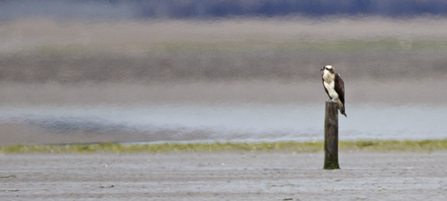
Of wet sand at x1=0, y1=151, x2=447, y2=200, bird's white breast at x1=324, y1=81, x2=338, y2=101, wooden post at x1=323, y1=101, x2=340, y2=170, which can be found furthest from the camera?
bird's white breast at x1=324, y1=81, x2=338, y2=101

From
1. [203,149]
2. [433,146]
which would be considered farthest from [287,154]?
Result: [433,146]

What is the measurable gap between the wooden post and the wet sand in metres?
0.32

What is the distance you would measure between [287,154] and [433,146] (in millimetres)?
7383

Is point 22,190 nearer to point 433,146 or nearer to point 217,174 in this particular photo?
point 217,174

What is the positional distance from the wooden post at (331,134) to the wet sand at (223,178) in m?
0.32

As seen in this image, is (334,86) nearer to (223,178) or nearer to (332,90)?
(332,90)

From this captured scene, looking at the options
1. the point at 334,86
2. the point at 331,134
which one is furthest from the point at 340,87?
the point at 331,134

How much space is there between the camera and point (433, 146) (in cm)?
3425

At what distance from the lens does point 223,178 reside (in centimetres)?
1933

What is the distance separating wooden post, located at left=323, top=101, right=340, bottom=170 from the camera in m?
19.3

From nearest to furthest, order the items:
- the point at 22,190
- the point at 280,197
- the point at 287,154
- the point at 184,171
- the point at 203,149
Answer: the point at 280,197 < the point at 22,190 < the point at 184,171 < the point at 287,154 < the point at 203,149

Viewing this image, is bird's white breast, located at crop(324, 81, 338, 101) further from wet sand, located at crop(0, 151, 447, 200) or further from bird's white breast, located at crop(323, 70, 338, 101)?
wet sand, located at crop(0, 151, 447, 200)

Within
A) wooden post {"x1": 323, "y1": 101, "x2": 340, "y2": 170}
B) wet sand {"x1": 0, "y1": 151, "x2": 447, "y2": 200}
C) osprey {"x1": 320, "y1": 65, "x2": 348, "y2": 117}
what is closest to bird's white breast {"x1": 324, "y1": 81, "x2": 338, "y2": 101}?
osprey {"x1": 320, "y1": 65, "x2": 348, "y2": 117}

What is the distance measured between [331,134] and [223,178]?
2885mm
